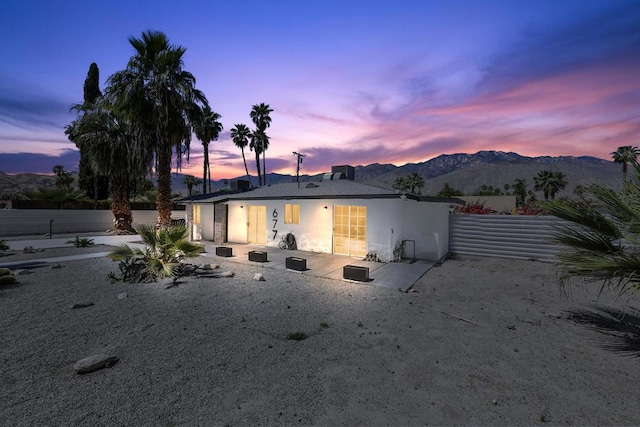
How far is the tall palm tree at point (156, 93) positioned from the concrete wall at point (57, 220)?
12234 millimetres

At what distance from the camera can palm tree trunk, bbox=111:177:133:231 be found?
19719 millimetres

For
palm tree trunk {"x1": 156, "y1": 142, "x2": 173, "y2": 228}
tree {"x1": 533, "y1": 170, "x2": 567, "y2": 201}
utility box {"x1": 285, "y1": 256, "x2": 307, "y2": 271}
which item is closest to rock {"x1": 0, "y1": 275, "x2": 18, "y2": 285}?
utility box {"x1": 285, "y1": 256, "x2": 307, "y2": 271}

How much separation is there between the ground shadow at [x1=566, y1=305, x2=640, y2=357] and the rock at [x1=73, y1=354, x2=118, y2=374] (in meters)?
7.77

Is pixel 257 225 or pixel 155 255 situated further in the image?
pixel 257 225

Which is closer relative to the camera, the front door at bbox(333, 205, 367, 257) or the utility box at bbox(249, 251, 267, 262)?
the utility box at bbox(249, 251, 267, 262)

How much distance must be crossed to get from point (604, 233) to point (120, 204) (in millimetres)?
24984

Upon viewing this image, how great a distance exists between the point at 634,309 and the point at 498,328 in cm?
399

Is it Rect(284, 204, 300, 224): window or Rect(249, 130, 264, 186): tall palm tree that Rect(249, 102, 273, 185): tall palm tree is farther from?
Rect(284, 204, 300, 224): window

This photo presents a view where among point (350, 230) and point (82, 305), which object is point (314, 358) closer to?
point (82, 305)

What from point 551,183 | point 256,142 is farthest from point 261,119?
point 551,183

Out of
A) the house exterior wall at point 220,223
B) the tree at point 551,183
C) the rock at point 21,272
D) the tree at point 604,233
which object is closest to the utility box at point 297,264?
the tree at point 604,233

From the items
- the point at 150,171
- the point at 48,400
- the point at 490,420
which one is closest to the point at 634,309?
the point at 490,420

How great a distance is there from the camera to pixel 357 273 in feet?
28.4

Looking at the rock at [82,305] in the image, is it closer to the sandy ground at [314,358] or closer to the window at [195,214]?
the sandy ground at [314,358]
